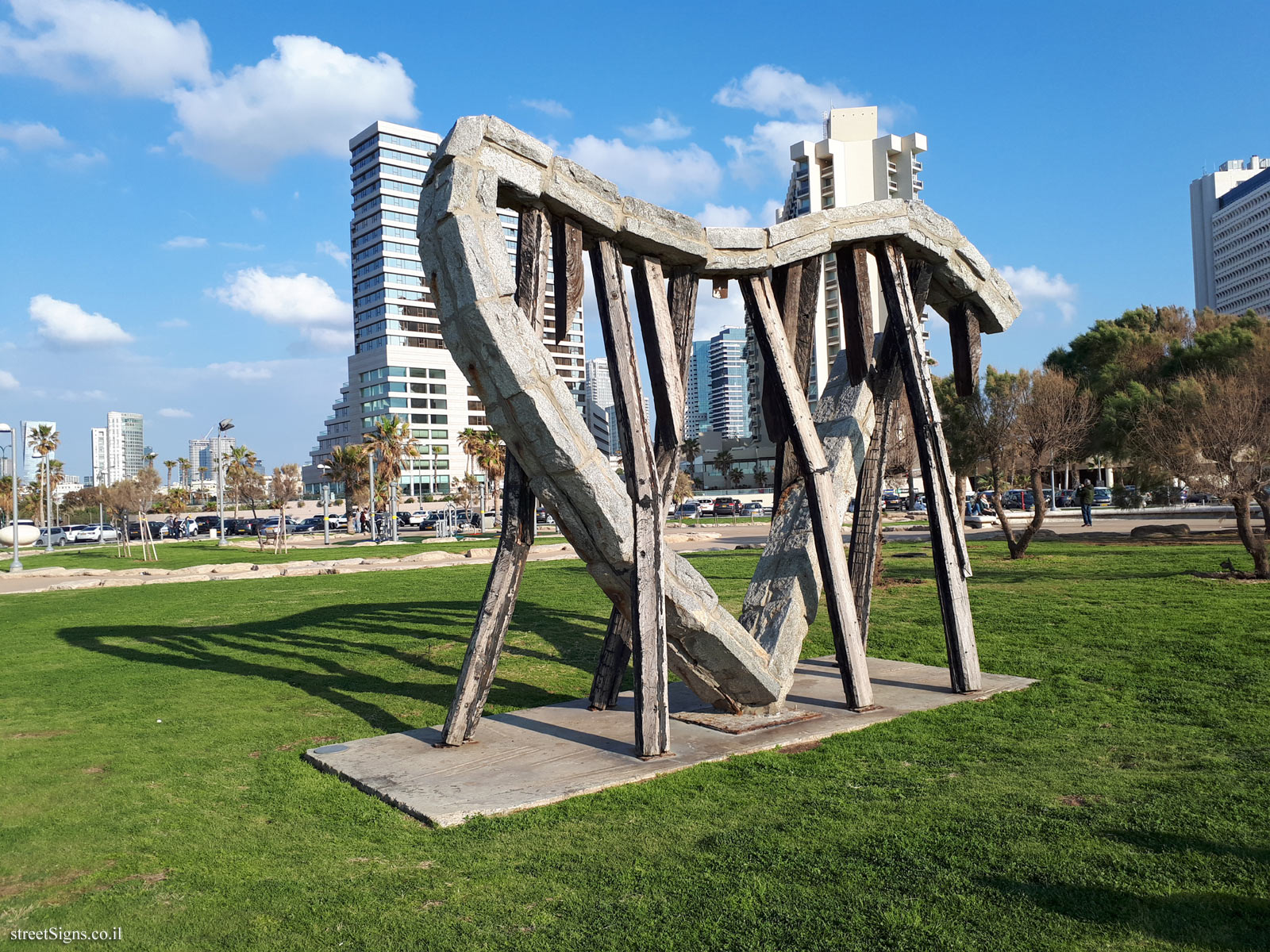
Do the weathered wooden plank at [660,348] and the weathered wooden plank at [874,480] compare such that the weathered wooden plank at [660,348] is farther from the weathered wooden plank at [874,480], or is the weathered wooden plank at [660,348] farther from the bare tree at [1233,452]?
the bare tree at [1233,452]

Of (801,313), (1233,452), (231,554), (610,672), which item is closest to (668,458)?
(610,672)

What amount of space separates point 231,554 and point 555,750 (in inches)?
1454

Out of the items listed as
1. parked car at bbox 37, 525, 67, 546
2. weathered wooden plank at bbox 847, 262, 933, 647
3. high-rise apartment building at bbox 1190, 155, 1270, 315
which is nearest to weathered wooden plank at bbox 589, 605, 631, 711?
weathered wooden plank at bbox 847, 262, 933, 647

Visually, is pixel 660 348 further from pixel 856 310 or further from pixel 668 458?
pixel 856 310

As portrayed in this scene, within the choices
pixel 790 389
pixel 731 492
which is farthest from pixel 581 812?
pixel 731 492

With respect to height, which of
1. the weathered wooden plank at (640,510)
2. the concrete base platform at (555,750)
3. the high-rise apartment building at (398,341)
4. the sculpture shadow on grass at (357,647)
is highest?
the high-rise apartment building at (398,341)

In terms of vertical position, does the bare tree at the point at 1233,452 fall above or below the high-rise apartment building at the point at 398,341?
below

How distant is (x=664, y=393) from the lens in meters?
7.41

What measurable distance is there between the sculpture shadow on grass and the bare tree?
12.5m

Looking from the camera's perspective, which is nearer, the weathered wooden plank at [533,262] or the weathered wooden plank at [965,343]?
the weathered wooden plank at [533,262]

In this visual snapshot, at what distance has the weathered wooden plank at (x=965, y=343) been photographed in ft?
33.1

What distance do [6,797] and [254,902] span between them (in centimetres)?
324

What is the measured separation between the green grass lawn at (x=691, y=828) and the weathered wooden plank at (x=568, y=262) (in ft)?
12.3

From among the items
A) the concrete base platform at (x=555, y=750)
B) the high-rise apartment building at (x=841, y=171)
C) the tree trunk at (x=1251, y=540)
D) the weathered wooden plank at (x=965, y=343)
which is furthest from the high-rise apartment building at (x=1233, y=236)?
the concrete base platform at (x=555, y=750)
